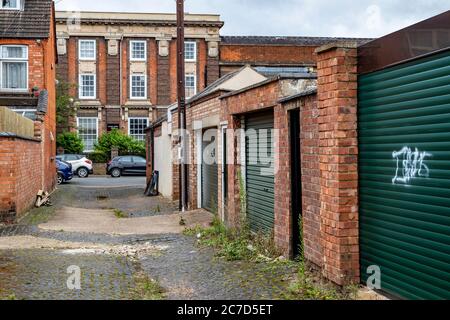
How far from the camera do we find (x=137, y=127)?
48.7 metres

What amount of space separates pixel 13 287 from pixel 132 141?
39.2 meters

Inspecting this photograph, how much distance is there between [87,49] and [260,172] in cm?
3940

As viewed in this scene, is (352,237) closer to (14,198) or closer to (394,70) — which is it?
(394,70)

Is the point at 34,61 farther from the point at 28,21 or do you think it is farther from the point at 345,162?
the point at 345,162

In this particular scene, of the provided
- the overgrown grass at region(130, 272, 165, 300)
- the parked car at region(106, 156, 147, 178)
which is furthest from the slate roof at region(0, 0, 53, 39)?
the overgrown grass at region(130, 272, 165, 300)

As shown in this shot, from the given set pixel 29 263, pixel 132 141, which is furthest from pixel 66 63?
pixel 29 263

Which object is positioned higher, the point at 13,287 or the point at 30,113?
the point at 30,113

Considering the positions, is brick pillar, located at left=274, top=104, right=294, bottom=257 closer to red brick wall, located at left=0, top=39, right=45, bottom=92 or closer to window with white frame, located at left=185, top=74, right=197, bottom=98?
red brick wall, located at left=0, top=39, right=45, bottom=92

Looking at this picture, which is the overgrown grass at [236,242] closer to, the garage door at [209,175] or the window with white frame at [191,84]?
the garage door at [209,175]

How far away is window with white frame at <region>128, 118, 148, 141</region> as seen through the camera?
159ft

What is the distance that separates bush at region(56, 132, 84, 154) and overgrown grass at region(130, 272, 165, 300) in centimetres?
3754

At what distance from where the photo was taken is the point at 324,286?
23.2 ft

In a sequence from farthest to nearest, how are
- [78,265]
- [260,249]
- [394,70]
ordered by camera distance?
[260,249]
[78,265]
[394,70]
